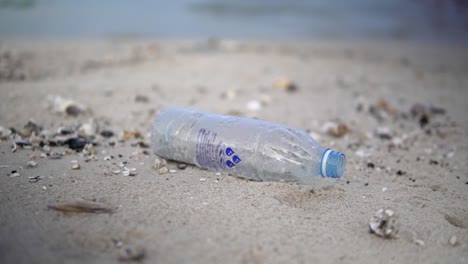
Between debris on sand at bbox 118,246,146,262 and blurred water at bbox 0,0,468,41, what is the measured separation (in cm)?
504

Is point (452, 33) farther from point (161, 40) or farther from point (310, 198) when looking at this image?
point (310, 198)

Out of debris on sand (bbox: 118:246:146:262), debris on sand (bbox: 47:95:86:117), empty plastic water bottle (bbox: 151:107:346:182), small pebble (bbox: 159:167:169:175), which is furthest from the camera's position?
debris on sand (bbox: 47:95:86:117)

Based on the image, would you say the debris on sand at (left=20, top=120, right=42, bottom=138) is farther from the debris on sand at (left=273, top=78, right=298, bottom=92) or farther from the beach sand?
the debris on sand at (left=273, top=78, right=298, bottom=92)

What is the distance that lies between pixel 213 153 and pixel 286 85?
6.64 feet

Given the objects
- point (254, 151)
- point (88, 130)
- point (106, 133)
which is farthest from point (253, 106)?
point (254, 151)

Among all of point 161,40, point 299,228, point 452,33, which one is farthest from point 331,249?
point 452,33

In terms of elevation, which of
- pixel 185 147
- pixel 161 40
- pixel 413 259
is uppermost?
pixel 161 40

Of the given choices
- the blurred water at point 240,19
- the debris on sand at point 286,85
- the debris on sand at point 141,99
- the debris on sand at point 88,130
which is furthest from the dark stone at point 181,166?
the blurred water at point 240,19

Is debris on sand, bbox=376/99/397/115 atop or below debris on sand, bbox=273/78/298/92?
below

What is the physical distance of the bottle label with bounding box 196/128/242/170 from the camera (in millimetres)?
2119

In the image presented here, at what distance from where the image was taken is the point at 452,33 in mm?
7789

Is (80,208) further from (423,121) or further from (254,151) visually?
(423,121)

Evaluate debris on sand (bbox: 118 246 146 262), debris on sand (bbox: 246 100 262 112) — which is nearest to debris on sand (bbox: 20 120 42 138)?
debris on sand (bbox: 118 246 146 262)

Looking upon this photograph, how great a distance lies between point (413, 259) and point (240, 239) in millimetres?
640
